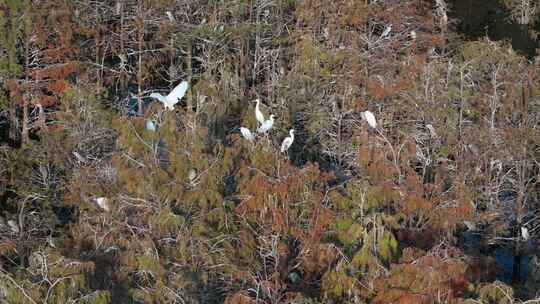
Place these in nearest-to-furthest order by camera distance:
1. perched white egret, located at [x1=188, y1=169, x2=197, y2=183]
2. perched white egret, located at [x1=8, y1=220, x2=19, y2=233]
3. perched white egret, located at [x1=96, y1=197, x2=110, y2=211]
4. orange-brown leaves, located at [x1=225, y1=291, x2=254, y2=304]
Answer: orange-brown leaves, located at [x1=225, y1=291, x2=254, y2=304] → perched white egret, located at [x1=188, y1=169, x2=197, y2=183] → perched white egret, located at [x1=96, y1=197, x2=110, y2=211] → perched white egret, located at [x1=8, y1=220, x2=19, y2=233]

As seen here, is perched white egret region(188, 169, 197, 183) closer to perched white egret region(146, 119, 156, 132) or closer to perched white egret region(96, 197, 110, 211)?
perched white egret region(146, 119, 156, 132)

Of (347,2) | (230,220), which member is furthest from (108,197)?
(347,2)

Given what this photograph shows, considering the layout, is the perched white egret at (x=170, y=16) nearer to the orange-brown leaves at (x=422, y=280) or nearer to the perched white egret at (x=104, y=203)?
the perched white egret at (x=104, y=203)

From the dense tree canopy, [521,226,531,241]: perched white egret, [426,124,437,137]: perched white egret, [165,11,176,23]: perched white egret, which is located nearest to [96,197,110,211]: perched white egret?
the dense tree canopy

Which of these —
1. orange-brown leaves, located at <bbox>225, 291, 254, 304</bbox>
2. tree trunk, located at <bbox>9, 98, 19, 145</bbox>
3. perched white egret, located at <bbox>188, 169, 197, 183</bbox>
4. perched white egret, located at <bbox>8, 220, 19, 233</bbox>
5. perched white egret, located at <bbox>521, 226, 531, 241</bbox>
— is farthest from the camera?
tree trunk, located at <bbox>9, 98, 19, 145</bbox>

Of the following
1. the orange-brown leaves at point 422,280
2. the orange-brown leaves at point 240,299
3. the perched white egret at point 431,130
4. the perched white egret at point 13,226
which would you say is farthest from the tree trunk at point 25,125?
the orange-brown leaves at point 422,280

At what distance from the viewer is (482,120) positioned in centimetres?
1400

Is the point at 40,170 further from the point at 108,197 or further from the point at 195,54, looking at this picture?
the point at 195,54

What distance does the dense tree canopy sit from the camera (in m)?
7.84

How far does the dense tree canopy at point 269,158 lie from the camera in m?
7.84

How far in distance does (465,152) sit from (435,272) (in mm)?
6441

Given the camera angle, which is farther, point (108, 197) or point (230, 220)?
point (108, 197)

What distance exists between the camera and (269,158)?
29.8 feet

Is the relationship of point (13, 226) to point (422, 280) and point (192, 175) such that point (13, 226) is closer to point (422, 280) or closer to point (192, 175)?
point (192, 175)
